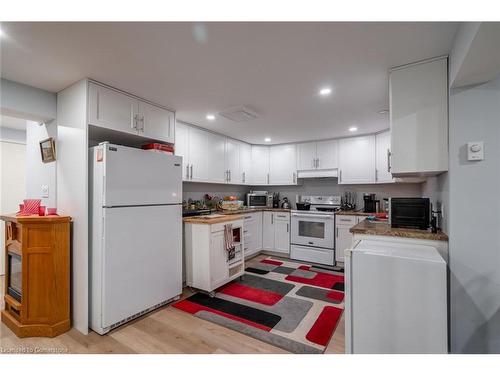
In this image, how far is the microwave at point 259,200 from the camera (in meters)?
4.98

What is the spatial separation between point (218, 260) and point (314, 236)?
75.9 inches

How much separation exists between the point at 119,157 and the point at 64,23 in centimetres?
107

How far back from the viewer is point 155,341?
2.02m

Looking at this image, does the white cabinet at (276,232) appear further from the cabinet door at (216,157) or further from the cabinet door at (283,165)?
the cabinet door at (216,157)

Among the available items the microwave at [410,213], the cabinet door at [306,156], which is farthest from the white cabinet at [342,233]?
the microwave at [410,213]

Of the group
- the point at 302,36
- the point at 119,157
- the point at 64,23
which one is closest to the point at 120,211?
the point at 119,157

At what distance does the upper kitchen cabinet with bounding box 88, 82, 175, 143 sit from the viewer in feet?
7.23

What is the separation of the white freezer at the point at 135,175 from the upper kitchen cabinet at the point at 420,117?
2.19 metres

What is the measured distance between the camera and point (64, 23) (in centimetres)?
145

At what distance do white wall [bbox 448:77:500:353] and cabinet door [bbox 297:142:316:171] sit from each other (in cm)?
297

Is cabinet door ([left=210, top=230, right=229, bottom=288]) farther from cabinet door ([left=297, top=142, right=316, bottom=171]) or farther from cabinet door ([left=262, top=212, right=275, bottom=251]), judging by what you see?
cabinet door ([left=297, top=142, right=316, bottom=171])

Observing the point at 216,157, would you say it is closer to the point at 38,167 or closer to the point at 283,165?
the point at 283,165

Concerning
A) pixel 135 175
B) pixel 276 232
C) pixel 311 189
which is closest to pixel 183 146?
pixel 135 175

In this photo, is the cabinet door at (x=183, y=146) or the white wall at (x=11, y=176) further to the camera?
the white wall at (x=11, y=176)
